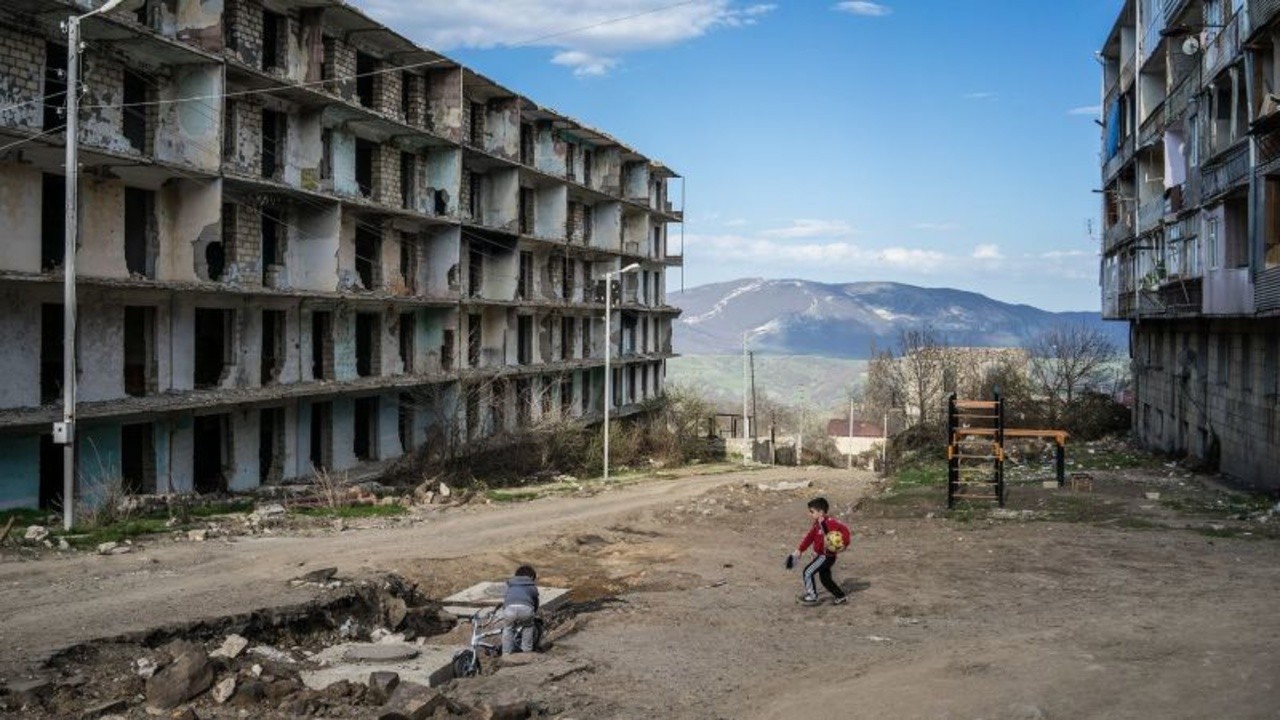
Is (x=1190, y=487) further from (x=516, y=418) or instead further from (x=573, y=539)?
(x=516, y=418)

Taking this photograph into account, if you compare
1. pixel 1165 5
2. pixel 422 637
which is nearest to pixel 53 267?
pixel 422 637

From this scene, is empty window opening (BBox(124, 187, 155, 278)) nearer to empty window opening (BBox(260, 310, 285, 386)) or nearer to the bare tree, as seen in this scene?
empty window opening (BBox(260, 310, 285, 386))

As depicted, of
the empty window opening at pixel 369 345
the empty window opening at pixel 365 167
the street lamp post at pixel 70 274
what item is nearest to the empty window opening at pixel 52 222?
the street lamp post at pixel 70 274

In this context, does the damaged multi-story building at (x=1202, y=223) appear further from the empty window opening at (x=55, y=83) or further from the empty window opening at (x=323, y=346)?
the empty window opening at (x=55, y=83)

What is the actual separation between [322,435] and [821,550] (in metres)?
21.0

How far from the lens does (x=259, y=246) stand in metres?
28.5

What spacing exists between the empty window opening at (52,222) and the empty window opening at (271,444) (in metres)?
7.70

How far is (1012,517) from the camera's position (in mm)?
22484

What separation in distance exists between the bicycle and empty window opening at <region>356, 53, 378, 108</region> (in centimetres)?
2387

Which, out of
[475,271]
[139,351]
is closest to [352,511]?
[139,351]

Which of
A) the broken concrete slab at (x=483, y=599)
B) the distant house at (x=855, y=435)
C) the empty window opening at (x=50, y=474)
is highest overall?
the empty window opening at (x=50, y=474)

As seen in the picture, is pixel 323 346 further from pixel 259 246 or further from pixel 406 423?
pixel 406 423

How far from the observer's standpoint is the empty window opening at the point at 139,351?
24562 millimetres

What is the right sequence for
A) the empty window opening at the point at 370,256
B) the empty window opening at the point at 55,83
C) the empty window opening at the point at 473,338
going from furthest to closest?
the empty window opening at the point at 473,338
the empty window opening at the point at 370,256
the empty window opening at the point at 55,83
